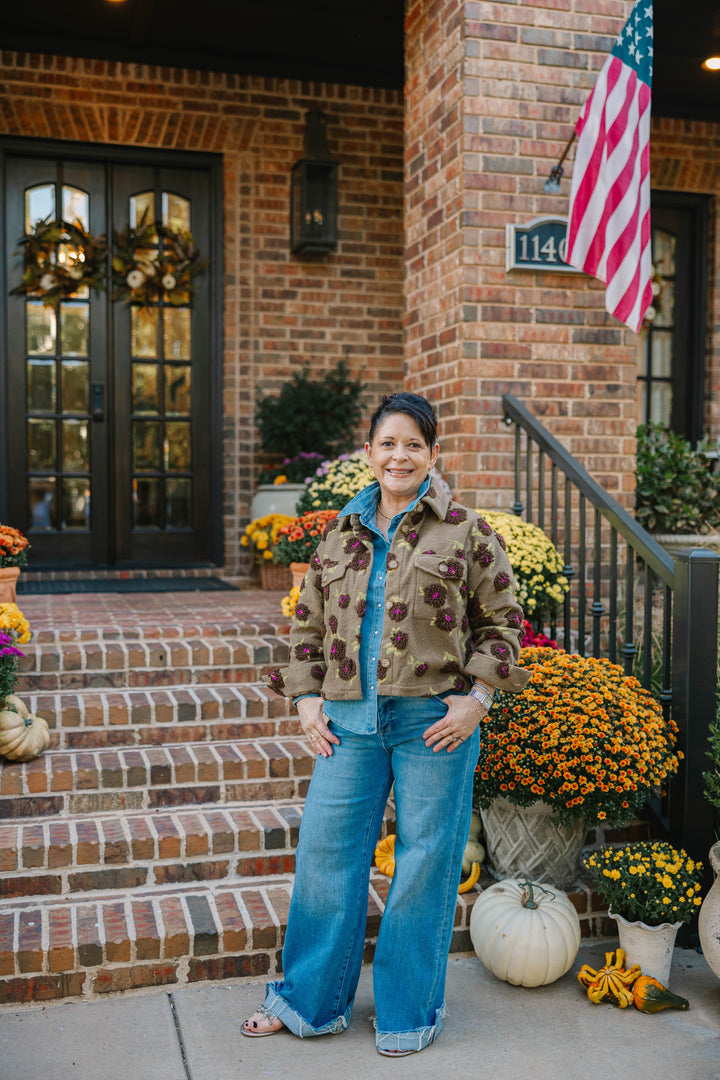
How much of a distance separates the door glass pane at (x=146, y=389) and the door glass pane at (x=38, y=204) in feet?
3.28

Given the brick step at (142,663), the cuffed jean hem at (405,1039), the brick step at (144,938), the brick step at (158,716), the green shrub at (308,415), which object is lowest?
the cuffed jean hem at (405,1039)

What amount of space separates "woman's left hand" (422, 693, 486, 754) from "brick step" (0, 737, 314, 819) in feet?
4.25

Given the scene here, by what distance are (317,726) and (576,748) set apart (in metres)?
0.87

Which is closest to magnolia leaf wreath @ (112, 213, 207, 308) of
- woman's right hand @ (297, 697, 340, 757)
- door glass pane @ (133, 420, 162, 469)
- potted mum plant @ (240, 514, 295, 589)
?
door glass pane @ (133, 420, 162, 469)

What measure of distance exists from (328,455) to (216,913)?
12.3 ft

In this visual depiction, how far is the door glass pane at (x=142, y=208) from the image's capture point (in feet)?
20.0

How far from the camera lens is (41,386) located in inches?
237

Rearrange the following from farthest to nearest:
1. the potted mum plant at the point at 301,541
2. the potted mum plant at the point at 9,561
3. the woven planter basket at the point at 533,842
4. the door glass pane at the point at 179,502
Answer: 1. the door glass pane at the point at 179,502
2. the potted mum plant at the point at 301,541
3. the potted mum plant at the point at 9,561
4. the woven planter basket at the point at 533,842

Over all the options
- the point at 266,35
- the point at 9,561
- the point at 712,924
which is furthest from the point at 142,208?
the point at 712,924

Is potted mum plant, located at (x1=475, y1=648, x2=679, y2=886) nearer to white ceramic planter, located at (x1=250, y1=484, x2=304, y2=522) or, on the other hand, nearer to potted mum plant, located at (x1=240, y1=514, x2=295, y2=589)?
potted mum plant, located at (x1=240, y1=514, x2=295, y2=589)

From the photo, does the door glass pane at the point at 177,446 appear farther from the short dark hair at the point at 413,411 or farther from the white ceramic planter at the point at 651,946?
the white ceramic planter at the point at 651,946

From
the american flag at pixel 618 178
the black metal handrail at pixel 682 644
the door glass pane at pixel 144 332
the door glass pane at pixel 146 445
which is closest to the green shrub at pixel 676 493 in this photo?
the american flag at pixel 618 178

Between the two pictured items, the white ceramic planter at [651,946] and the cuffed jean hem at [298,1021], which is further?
the white ceramic planter at [651,946]

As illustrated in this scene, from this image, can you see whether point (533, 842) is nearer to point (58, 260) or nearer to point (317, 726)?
point (317, 726)
